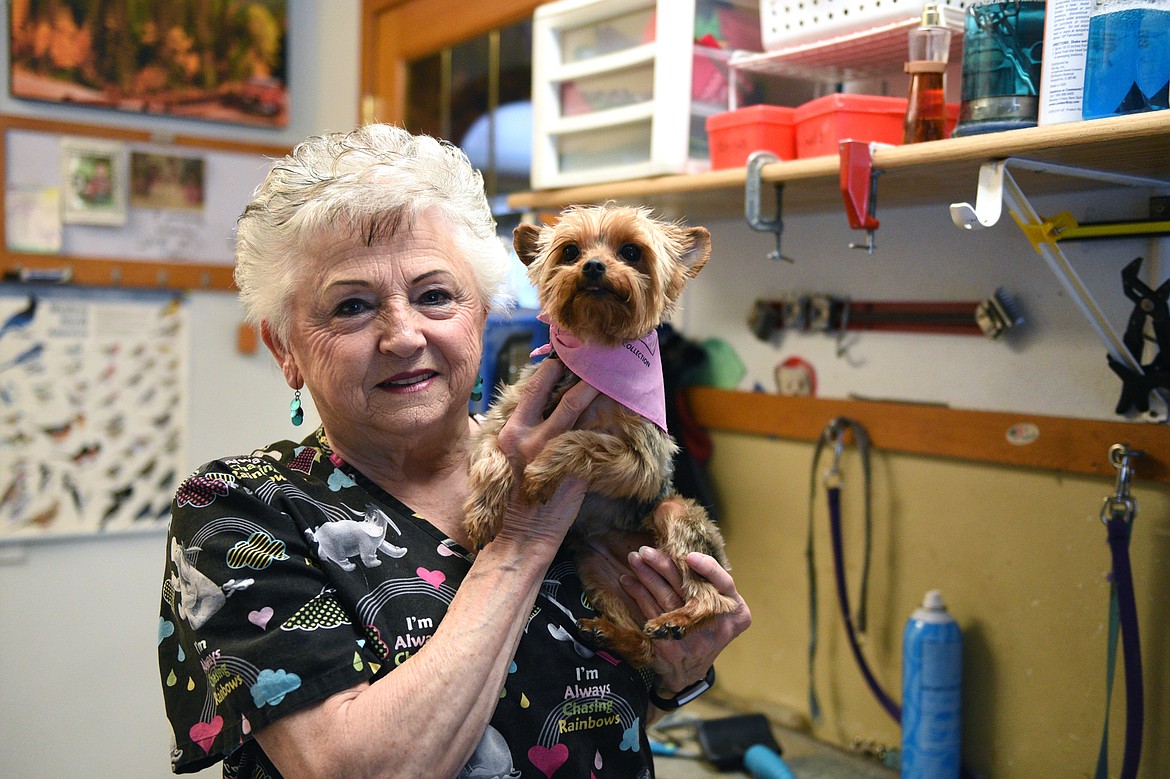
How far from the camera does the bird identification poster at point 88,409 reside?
278cm

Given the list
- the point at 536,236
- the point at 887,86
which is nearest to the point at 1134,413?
the point at 887,86

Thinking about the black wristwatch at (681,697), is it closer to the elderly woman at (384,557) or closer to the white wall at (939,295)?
the elderly woman at (384,557)

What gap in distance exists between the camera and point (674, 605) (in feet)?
3.92

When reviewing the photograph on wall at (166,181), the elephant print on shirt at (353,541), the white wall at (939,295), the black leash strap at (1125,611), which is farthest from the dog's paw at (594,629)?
the photograph on wall at (166,181)

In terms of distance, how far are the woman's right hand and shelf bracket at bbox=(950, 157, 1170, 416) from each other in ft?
1.79

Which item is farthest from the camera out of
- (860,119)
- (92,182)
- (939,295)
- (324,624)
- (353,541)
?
(92,182)

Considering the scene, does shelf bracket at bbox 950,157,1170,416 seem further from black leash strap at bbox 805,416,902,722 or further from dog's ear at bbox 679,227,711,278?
black leash strap at bbox 805,416,902,722

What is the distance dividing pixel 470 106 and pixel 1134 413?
199cm

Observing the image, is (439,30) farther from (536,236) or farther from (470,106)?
(536,236)

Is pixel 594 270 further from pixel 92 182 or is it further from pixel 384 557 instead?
pixel 92 182

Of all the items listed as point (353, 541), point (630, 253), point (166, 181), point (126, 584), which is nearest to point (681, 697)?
point (353, 541)

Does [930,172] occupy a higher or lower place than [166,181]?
lower

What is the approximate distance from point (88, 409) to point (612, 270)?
235 cm

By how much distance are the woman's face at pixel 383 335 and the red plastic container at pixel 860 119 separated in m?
0.69
